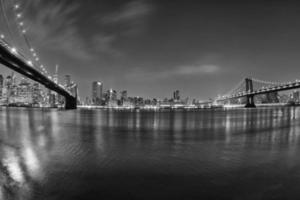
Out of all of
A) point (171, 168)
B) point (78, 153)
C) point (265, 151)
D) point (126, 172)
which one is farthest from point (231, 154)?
point (78, 153)

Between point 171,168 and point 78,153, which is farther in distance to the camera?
point 78,153

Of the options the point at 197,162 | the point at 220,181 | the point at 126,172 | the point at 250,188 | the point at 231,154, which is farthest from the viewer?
the point at 231,154

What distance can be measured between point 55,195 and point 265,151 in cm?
955

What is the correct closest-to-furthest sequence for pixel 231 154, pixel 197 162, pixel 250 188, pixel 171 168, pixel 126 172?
1. pixel 250 188
2. pixel 126 172
3. pixel 171 168
4. pixel 197 162
5. pixel 231 154

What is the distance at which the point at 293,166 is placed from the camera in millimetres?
8039

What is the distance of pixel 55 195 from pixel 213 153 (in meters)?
7.20

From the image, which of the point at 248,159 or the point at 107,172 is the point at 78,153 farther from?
the point at 248,159

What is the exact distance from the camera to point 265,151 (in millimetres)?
10641

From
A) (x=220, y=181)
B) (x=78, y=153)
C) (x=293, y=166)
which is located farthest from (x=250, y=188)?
(x=78, y=153)

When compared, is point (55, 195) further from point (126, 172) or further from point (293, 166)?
point (293, 166)

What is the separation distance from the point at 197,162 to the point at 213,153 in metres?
1.93

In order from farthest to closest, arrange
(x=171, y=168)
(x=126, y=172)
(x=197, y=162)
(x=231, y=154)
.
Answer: (x=231, y=154) < (x=197, y=162) < (x=171, y=168) < (x=126, y=172)

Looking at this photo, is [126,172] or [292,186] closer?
[292,186]

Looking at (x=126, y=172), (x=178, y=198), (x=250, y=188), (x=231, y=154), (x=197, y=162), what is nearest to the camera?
(x=178, y=198)
